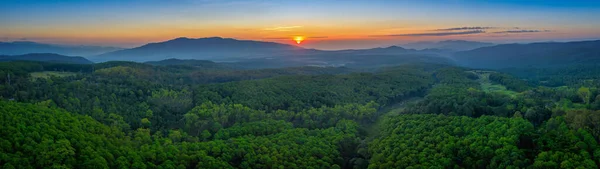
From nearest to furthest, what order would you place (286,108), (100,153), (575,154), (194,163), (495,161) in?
(575,154) < (495,161) < (100,153) < (194,163) < (286,108)

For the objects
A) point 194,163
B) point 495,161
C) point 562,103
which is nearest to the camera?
point 495,161

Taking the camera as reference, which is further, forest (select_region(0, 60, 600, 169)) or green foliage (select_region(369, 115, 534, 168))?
forest (select_region(0, 60, 600, 169))

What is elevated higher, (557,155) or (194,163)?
(557,155)

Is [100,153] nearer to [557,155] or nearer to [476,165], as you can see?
[476,165]

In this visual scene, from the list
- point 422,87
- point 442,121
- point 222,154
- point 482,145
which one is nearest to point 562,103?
point 442,121

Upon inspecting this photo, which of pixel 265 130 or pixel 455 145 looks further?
pixel 265 130

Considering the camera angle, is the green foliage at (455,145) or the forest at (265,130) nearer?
the green foliage at (455,145)

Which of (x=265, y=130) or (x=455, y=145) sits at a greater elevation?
(x=455, y=145)

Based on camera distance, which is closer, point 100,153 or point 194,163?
point 100,153
